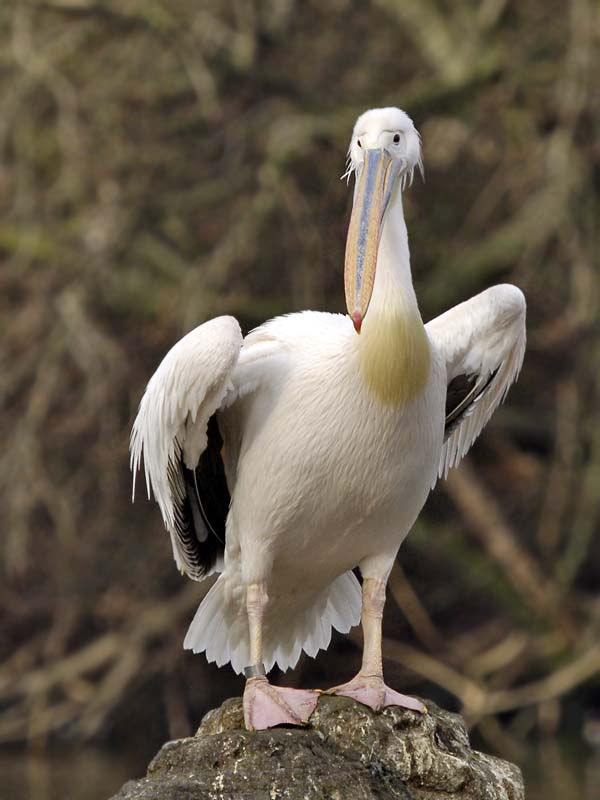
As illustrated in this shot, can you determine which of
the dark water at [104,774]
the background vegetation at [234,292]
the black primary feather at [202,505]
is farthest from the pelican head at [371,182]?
the background vegetation at [234,292]

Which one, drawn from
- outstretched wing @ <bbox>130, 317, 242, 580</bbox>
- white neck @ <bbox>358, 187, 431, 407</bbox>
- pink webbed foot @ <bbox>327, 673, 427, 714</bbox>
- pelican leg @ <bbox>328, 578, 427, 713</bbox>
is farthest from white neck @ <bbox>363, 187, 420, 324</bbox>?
pink webbed foot @ <bbox>327, 673, 427, 714</bbox>

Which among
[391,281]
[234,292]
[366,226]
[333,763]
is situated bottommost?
[333,763]

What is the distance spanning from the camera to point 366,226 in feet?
12.1

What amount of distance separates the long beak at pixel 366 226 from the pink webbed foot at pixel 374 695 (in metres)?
0.88

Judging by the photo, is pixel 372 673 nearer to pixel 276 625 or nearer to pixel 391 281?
pixel 276 625

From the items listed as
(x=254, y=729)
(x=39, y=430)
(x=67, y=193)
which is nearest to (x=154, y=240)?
(x=67, y=193)

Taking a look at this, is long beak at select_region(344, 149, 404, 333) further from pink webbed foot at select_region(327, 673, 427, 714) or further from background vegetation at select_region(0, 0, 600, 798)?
background vegetation at select_region(0, 0, 600, 798)

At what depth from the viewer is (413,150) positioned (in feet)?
12.6

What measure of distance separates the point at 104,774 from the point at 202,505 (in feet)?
11.4

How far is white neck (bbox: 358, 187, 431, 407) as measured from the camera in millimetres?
3678

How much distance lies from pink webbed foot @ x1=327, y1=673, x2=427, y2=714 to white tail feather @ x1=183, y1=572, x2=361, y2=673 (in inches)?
23.3

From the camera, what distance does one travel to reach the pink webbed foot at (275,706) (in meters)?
3.51

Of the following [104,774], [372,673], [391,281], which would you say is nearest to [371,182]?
[391,281]

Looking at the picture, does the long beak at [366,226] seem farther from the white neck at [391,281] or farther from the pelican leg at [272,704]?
the pelican leg at [272,704]
